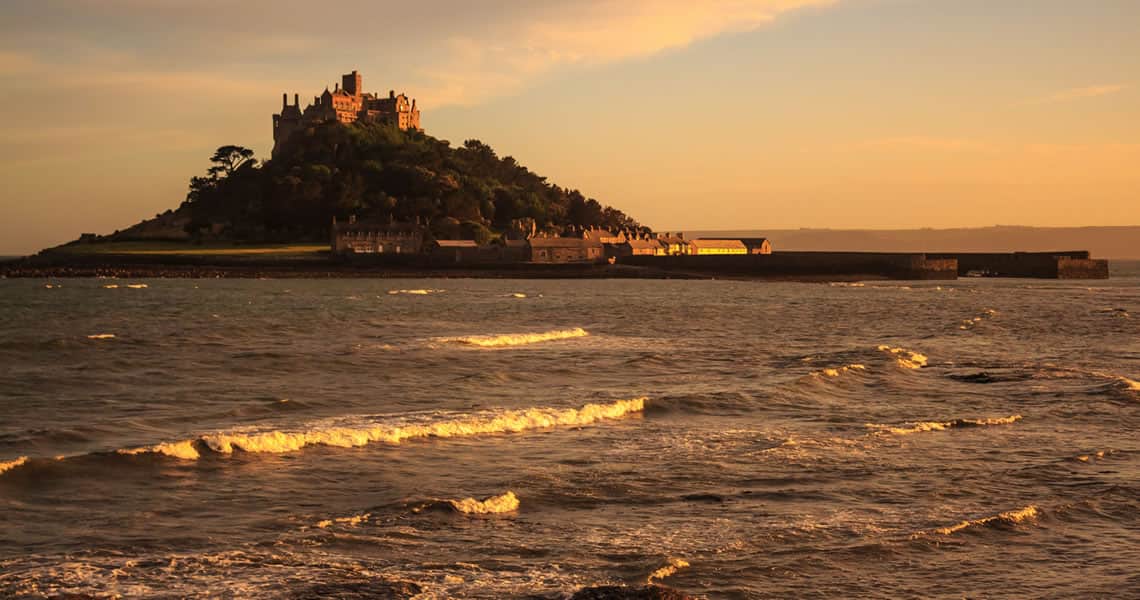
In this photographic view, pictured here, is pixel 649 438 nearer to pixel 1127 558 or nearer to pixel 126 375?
pixel 1127 558

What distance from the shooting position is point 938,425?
22.2 meters

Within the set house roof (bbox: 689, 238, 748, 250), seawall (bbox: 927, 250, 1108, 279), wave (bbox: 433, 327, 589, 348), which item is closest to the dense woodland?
house roof (bbox: 689, 238, 748, 250)

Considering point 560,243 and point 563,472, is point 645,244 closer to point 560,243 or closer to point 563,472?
point 560,243

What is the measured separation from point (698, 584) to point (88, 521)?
313 inches

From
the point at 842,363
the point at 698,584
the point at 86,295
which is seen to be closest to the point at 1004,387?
the point at 842,363

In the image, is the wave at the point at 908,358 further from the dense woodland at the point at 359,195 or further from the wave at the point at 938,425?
the dense woodland at the point at 359,195

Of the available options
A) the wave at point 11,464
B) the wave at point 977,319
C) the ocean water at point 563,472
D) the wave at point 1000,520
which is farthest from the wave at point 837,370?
the wave at point 977,319

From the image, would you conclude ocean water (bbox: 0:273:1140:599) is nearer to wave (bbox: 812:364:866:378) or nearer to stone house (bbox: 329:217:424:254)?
wave (bbox: 812:364:866:378)

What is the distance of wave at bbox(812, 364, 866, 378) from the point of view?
31.5 metres

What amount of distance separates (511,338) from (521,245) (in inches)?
4275

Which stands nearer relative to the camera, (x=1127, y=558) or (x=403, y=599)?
(x=403, y=599)

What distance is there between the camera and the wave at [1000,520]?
14.0 meters

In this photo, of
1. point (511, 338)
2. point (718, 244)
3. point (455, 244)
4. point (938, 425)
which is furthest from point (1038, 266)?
point (938, 425)

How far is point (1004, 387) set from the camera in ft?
96.0
